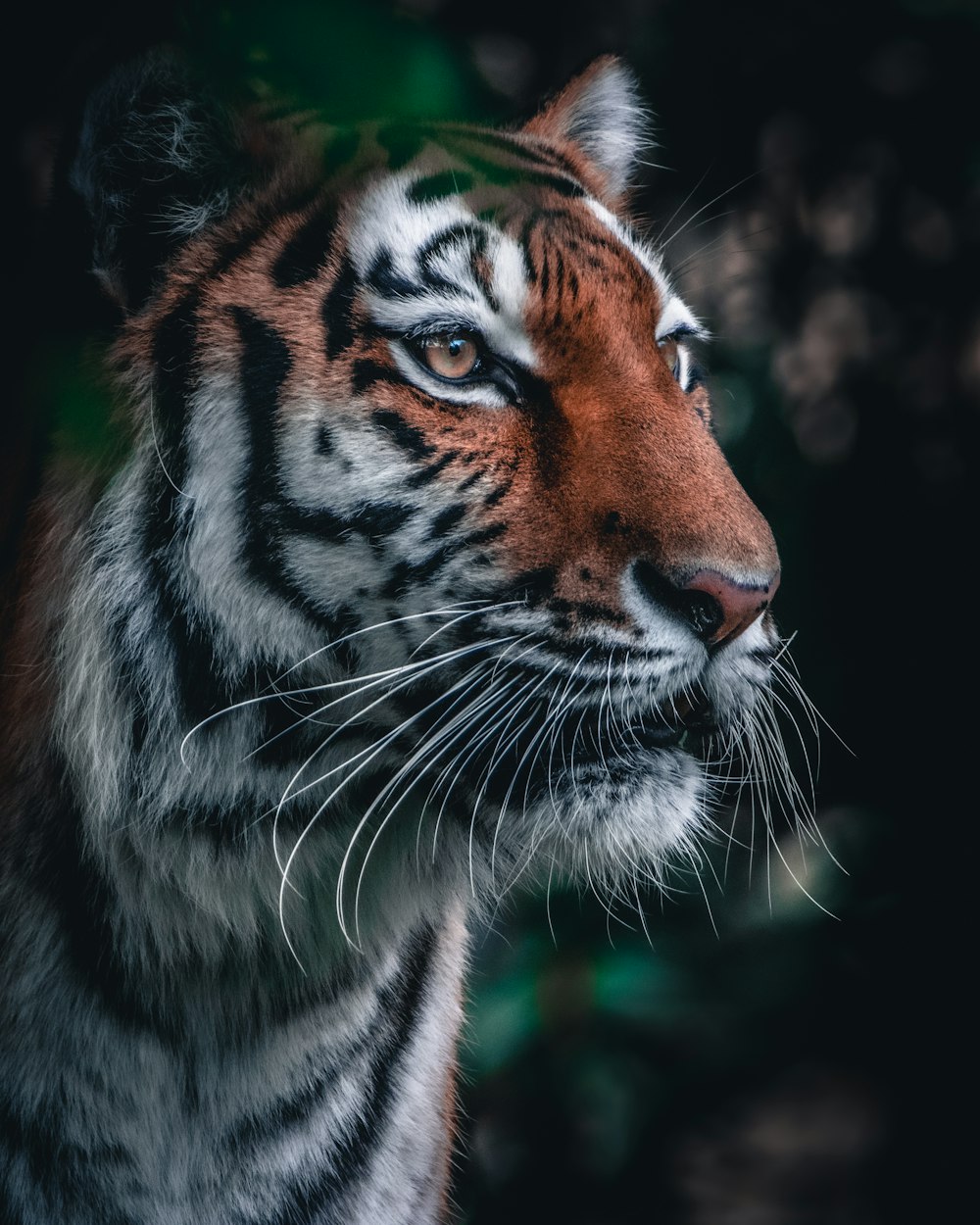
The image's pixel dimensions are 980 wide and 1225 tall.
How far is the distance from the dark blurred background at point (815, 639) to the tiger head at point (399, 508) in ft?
1.25

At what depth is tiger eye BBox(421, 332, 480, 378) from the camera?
0.81 meters

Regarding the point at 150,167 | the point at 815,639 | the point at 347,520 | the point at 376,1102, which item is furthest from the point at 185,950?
the point at 815,639

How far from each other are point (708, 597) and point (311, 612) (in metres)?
0.29

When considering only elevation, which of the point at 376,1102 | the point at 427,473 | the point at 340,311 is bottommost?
the point at 376,1102

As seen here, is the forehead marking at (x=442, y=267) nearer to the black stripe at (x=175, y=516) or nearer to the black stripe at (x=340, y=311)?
the black stripe at (x=340, y=311)

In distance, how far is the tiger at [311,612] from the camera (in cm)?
79

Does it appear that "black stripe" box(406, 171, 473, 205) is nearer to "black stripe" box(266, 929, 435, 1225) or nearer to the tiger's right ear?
the tiger's right ear

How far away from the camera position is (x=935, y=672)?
144 cm

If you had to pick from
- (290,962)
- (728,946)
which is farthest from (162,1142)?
(728,946)

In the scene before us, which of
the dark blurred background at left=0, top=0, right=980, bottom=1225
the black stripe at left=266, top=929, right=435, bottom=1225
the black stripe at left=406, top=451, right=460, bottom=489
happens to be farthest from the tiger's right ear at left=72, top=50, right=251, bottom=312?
the black stripe at left=266, top=929, right=435, bottom=1225

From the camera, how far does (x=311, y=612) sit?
82cm

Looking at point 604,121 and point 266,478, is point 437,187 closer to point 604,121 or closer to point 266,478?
point 266,478

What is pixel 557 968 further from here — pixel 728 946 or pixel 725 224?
pixel 725 224

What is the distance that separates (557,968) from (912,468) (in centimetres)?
82
